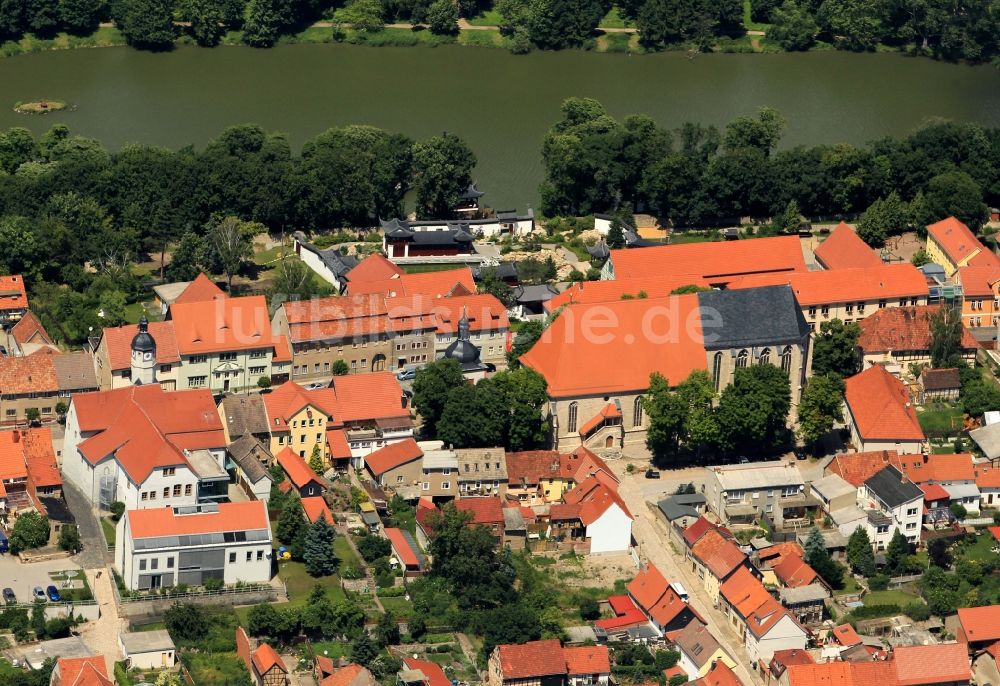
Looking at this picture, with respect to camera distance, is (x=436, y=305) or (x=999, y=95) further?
(x=999, y=95)

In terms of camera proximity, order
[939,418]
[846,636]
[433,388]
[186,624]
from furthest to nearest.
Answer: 1. [939,418]
2. [433,388]
3. [846,636]
4. [186,624]

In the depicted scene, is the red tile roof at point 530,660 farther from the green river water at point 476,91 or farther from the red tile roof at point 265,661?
the green river water at point 476,91

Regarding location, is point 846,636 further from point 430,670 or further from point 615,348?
point 615,348

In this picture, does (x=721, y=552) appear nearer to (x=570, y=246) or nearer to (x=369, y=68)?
(x=570, y=246)

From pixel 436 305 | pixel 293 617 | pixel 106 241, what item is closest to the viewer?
pixel 293 617

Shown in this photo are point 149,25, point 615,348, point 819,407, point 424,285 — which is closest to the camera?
point 819,407

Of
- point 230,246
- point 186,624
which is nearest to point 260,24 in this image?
point 230,246

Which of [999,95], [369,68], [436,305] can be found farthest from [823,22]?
[436,305]
